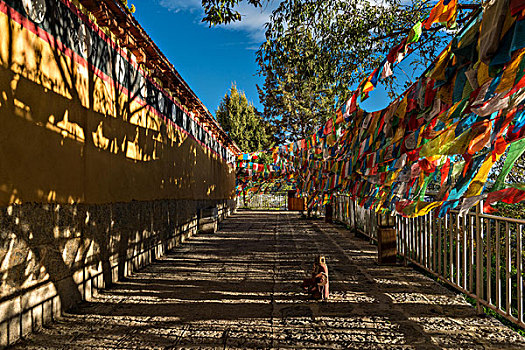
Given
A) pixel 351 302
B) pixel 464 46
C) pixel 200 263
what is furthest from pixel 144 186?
pixel 464 46

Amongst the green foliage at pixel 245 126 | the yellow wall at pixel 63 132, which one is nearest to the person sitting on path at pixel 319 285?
the yellow wall at pixel 63 132

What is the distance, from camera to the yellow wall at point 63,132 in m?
3.45

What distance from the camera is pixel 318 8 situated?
27.5 ft

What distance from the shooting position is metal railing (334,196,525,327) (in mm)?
3584

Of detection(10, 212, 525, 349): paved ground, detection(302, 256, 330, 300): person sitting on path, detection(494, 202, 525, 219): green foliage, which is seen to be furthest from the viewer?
detection(494, 202, 525, 219): green foliage

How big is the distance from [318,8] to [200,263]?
20.7 feet

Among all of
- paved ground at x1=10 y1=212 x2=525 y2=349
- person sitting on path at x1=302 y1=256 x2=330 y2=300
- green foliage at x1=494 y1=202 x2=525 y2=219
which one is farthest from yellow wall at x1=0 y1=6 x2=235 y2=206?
green foliage at x1=494 y1=202 x2=525 y2=219

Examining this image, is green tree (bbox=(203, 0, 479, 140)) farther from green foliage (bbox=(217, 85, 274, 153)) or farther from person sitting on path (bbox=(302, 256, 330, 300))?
green foliage (bbox=(217, 85, 274, 153))

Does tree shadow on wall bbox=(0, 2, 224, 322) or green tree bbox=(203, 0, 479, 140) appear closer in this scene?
tree shadow on wall bbox=(0, 2, 224, 322)

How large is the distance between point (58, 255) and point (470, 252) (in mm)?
4825

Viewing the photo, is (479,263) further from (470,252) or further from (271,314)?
(271,314)

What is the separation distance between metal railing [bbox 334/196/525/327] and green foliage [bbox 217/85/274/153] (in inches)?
1275

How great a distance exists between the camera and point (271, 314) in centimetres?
414

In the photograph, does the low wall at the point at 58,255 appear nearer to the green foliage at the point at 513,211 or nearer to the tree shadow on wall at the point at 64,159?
the tree shadow on wall at the point at 64,159
